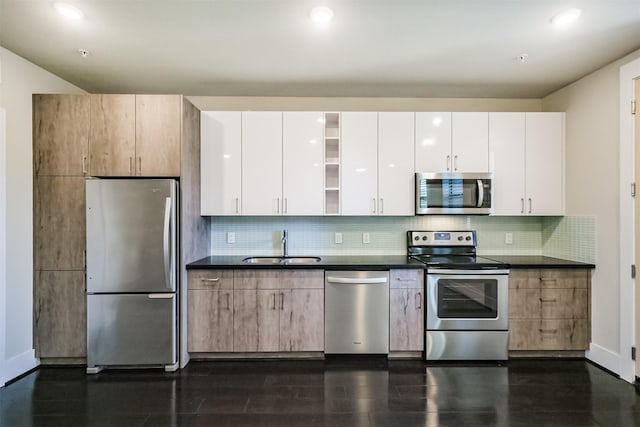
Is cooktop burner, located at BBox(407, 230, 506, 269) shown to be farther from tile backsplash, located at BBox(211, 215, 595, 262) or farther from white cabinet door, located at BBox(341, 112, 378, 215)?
white cabinet door, located at BBox(341, 112, 378, 215)

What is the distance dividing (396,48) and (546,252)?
2712mm

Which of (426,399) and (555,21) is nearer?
(555,21)

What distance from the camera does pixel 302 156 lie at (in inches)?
126

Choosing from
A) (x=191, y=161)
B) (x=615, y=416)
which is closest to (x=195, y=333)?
(x=191, y=161)

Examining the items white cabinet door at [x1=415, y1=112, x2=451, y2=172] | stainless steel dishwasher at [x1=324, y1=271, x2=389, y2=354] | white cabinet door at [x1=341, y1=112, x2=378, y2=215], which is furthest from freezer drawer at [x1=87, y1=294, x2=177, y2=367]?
white cabinet door at [x1=415, y1=112, x2=451, y2=172]

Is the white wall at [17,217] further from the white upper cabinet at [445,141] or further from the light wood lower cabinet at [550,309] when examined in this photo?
the light wood lower cabinet at [550,309]

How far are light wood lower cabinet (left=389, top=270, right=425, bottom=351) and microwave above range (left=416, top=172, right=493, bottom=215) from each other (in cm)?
74

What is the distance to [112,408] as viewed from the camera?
2.24m

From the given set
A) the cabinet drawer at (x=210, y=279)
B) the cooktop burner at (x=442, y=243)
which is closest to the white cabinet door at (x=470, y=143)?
the cooktop burner at (x=442, y=243)

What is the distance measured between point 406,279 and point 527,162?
1739mm

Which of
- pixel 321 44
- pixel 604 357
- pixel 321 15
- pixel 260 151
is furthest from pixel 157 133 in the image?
pixel 604 357

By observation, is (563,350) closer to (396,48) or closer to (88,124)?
(396,48)

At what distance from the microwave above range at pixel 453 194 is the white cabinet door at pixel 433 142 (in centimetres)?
11

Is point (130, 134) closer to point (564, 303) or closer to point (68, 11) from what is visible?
point (68, 11)
